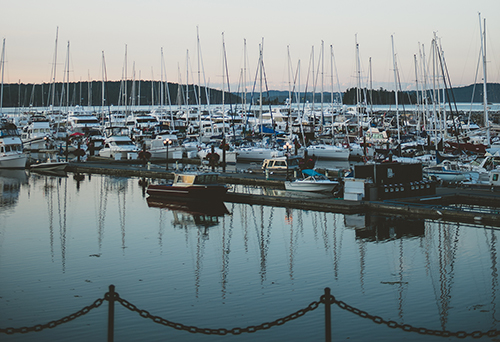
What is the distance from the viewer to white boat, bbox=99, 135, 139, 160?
208 ft

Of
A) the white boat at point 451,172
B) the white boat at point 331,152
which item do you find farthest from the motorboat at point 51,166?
the white boat at point 451,172

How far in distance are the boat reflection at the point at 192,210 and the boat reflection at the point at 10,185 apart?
8810 millimetres

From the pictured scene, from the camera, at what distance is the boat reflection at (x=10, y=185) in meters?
38.8

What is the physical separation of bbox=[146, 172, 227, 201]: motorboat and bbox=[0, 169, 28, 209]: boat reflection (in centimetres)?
1010

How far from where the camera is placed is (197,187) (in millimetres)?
35844

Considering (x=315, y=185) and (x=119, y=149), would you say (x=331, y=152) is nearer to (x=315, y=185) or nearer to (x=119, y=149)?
(x=119, y=149)

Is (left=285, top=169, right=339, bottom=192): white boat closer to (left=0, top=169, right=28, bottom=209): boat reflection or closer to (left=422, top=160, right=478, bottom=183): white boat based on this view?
(left=422, top=160, right=478, bottom=183): white boat

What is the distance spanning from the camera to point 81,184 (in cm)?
Result: 4772

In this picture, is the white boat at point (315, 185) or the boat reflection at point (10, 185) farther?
the boat reflection at point (10, 185)

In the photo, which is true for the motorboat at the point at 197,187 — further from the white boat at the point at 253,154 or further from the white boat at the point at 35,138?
the white boat at the point at 35,138

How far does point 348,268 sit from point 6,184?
34.4 metres

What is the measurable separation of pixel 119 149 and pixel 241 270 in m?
45.4

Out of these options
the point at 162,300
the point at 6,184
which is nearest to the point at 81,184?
the point at 6,184

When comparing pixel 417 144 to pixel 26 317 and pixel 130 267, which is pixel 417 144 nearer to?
pixel 130 267
